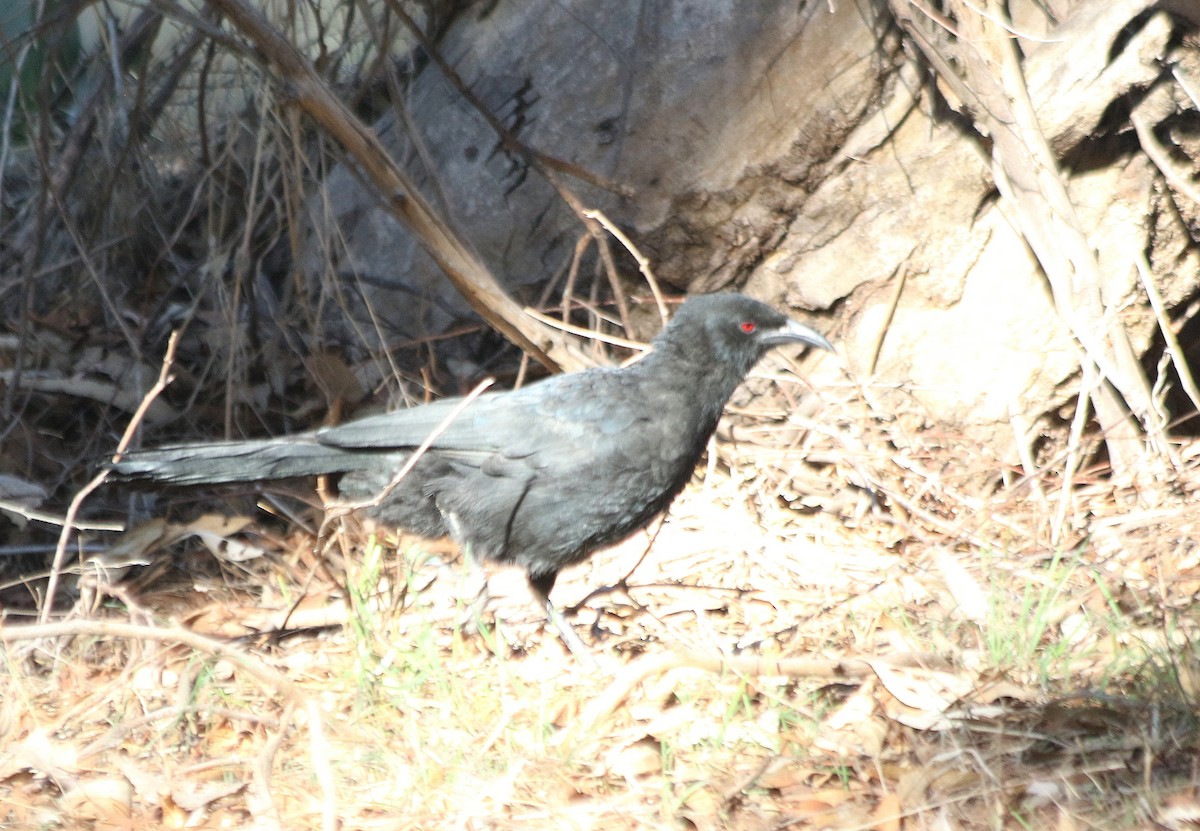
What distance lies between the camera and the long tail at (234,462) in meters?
4.21

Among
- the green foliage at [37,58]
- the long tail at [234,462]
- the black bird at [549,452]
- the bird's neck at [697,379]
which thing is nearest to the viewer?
the long tail at [234,462]

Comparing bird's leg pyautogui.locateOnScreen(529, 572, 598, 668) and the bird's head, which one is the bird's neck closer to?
the bird's head

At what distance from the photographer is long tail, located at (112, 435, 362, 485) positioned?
4.21m

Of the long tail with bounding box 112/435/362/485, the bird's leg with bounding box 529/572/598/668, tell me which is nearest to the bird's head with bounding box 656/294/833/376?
the bird's leg with bounding box 529/572/598/668

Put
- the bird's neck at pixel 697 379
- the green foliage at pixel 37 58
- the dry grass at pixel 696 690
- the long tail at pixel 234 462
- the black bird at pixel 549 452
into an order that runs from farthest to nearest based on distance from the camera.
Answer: the green foliage at pixel 37 58 → the bird's neck at pixel 697 379 → the black bird at pixel 549 452 → the long tail at pixel 234 462 → the dry grass at pixel 696 690

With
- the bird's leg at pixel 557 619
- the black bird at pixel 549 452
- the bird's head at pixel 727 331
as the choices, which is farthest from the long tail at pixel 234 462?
the bird's head at pixel 727 331

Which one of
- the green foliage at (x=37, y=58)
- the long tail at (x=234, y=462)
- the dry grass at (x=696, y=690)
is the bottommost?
the dry grass at (x=696, y=690)

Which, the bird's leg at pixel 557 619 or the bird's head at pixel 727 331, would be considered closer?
the bird's leg at pixel 557 619

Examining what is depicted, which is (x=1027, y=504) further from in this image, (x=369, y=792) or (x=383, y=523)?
(x=369, y=792)

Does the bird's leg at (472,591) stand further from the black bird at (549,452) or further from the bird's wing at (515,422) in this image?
the bird's wing at (515,422)

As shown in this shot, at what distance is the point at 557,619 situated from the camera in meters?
4.43

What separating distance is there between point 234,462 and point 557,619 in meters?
1.26

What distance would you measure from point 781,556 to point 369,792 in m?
2.13

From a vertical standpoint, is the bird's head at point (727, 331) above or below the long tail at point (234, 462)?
below
